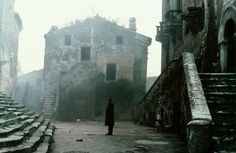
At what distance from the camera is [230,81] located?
10117 millimetres

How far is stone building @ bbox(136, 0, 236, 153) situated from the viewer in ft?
23.4

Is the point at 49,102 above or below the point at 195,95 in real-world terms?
below

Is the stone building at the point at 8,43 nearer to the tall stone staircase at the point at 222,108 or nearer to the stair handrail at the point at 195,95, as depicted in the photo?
the stair handrail at the point at 195,95

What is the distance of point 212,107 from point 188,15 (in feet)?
29.9

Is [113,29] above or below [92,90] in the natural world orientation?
above

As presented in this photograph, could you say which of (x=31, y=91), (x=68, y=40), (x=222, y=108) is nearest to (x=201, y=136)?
(x=222, y=108)

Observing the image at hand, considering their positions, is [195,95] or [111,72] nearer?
[195,95]

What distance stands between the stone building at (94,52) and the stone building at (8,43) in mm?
Result: 3169

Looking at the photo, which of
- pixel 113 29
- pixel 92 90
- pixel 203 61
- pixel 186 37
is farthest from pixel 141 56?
pixel 203 61

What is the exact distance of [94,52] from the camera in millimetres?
32781

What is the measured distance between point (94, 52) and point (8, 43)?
297 inches

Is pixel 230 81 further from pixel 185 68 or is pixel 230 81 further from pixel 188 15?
pixel 188 15

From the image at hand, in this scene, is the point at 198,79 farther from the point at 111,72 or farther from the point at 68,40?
the point at 68,40

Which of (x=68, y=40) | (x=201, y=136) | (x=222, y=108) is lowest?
(x=201, y=136)
